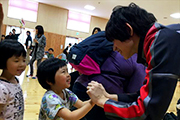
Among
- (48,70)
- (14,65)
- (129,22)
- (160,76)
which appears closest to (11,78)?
(14,65)

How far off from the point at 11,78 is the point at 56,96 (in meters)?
0.39

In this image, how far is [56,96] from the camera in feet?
3.76

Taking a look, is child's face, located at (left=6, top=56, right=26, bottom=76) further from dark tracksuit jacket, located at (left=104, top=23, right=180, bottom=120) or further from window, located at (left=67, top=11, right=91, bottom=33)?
window, located at (left=67, top=11, right=91, bottom=33)

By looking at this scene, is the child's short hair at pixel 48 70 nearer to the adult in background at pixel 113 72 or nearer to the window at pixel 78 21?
the adult in background at pixel 113 72

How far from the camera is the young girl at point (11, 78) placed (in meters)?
1.12

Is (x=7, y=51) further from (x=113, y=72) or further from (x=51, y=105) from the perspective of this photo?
(x=113, y=72)

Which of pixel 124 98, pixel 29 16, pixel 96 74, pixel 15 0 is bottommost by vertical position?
pixel 124 98

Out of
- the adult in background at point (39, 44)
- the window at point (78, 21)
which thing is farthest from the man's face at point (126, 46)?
the window at point (78, 21)

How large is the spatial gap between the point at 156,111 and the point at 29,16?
11.3m

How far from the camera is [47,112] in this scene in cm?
110

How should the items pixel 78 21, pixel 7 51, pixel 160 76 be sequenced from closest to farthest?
pixel 160 76
pixel 7 51
pixel 78 21

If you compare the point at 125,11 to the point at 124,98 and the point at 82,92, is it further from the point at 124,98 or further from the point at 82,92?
the point at 82,92

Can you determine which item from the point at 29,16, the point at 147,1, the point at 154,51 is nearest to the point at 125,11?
the point at 154,51

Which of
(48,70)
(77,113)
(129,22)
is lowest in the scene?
(77,113)
